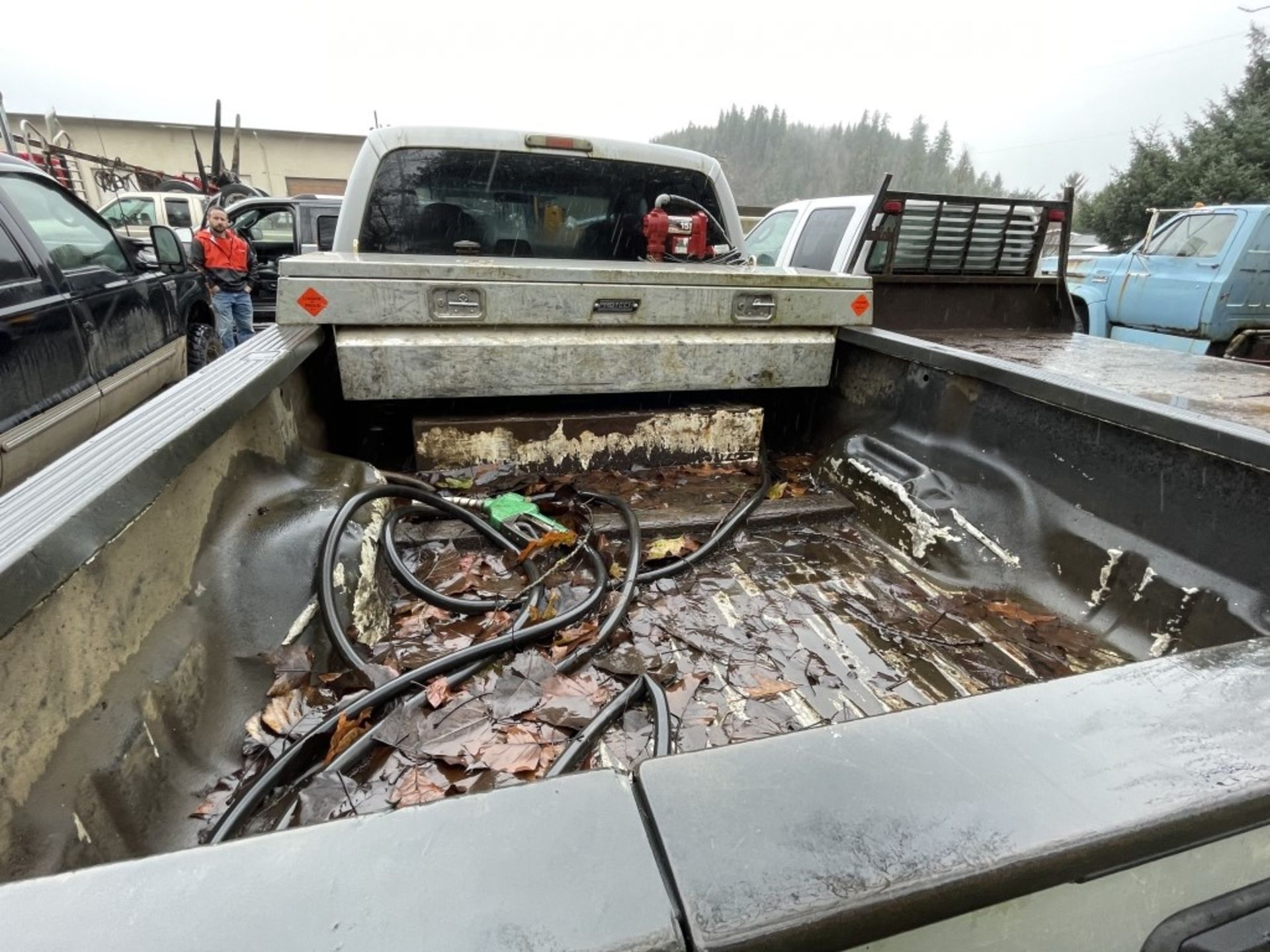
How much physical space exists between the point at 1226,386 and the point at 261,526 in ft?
13.4

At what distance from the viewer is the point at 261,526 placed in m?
1.93

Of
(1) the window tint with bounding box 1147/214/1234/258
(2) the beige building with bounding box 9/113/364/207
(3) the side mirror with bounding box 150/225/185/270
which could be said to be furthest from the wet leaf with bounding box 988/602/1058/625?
(2) the beige building with bounding box 9/113/364/207

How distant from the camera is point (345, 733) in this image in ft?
5.31

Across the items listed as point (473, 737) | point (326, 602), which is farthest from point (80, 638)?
point (473, 737)

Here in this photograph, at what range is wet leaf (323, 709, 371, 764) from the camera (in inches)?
62.5

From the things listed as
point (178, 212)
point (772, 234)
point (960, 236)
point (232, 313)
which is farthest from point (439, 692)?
point (178, 212)

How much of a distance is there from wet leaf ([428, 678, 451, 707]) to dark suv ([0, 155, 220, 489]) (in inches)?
109

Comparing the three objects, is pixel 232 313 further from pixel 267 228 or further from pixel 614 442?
pixel 614 442

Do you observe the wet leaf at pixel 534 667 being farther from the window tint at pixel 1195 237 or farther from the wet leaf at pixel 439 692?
the window tint at pixel 1195 237

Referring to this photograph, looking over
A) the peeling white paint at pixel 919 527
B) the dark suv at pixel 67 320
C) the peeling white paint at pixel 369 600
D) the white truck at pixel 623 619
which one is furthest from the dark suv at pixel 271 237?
the peeling white paint at pixel 919 527

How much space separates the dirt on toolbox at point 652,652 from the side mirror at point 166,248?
13.2 feet

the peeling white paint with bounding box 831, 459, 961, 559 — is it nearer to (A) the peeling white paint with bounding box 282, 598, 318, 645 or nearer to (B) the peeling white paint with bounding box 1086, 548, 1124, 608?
(B) the peeling white paint with bounding box 1086, 548, 1124, 608

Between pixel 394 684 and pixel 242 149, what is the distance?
37235 mm

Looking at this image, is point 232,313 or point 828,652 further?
point 232,313
